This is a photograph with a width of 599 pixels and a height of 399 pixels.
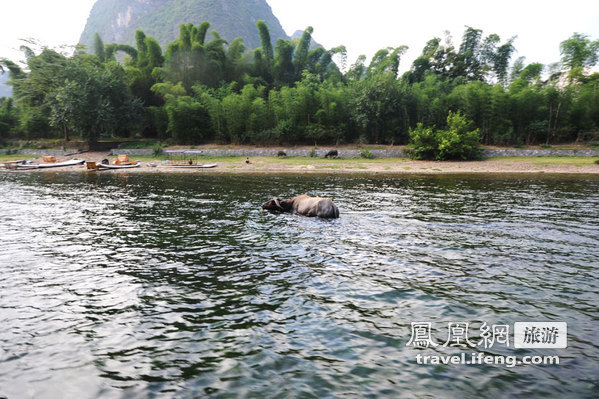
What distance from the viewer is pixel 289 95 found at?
42.1m

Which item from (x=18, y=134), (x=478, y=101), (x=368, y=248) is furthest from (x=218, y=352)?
(x=18, y=134)

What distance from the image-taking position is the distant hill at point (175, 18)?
122m

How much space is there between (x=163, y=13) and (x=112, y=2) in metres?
61.9

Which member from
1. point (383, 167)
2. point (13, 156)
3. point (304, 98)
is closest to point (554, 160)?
point (383, 167)

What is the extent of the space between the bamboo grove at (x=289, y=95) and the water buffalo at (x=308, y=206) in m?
26.2

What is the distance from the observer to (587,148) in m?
33.4

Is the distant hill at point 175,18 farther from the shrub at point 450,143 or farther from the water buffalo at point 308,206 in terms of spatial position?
the water buffalo at point 308,206

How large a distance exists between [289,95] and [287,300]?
38.7 metres

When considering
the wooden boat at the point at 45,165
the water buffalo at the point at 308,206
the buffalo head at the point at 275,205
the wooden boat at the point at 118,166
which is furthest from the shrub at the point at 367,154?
the wooden boat at the point at 45,165

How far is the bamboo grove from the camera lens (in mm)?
36906

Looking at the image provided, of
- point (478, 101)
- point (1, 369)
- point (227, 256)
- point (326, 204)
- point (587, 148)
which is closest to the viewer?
point (1, 369)

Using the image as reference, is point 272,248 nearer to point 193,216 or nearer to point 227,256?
point 227,256

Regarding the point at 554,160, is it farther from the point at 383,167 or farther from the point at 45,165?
the point at 45,165

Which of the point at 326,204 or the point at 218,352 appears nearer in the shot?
the point at 218,352
